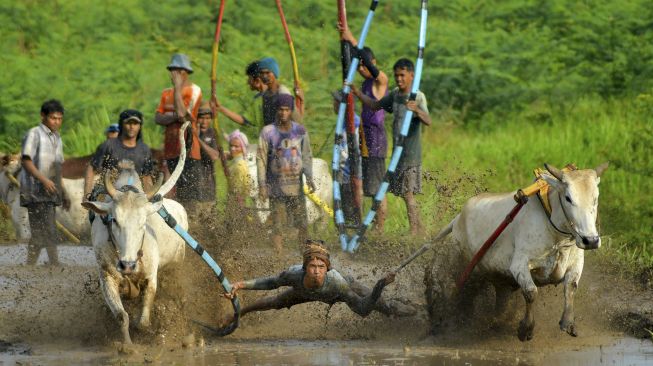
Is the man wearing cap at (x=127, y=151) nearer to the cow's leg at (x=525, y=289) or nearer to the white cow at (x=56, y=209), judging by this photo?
the white cow at (x=56, y=209)

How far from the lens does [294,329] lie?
9781mm

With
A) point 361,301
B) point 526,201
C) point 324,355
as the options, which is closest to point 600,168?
point 526,201

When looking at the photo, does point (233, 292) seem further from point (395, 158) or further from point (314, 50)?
point (314, 50)

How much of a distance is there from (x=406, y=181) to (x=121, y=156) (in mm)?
3129

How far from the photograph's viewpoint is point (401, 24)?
2089 cm

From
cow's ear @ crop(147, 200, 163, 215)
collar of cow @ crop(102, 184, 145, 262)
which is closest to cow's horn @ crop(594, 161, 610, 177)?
cow's ear @ crop(147, 200, 163, 215)

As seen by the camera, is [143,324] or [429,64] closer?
[143,324]

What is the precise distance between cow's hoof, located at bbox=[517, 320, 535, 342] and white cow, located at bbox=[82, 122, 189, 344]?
246 centimetres

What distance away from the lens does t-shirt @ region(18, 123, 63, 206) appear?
1180 cm

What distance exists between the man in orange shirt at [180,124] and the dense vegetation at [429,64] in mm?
3371

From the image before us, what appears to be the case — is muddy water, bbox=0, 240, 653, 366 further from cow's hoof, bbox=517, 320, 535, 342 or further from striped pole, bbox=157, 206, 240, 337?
striped pole, bbox=157, 206, 240, 337

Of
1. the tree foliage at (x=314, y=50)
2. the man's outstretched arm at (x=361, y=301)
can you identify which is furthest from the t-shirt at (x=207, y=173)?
the tree foliage at (x=314, y=50)

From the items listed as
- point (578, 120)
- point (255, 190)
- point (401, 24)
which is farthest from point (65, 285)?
point (401, 24)

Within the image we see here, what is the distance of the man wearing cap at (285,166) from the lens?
12.3 m
